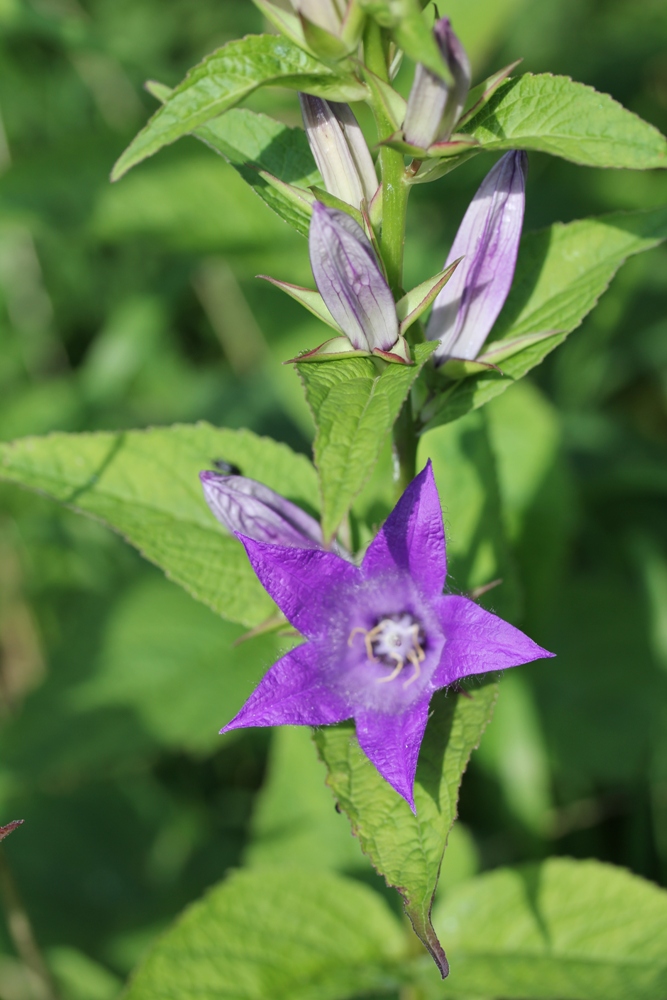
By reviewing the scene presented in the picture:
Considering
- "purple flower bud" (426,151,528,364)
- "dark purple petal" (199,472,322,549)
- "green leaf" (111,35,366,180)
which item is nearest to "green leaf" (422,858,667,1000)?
"dark purple petal" (199,472,322,549)

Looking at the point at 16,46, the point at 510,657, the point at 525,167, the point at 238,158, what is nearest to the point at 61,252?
the point at 16,46

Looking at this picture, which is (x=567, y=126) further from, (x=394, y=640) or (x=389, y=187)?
(x=394, y=640)

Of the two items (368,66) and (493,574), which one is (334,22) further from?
(493,574)

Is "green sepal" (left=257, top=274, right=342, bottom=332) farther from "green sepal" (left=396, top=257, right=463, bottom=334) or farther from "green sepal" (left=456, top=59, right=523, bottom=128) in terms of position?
"green sepal" (left=456, top=59, right=523, bottom=128)

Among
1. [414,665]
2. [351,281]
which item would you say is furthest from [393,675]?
[351,281]

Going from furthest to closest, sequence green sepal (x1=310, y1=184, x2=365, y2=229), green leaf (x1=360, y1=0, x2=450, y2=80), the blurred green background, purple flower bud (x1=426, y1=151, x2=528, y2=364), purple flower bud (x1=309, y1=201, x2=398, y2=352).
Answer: the blurred green background → purple flower bud (x1=426, y1=151, x2=528, y2=364) → green sepal (x1=310, y1=184, x2=365, y2=229) → purple flower bud (x1=309, y1=201, x2=398, y2=352) → green leaf (x1=360, y1=0, x2=450, y2=80)

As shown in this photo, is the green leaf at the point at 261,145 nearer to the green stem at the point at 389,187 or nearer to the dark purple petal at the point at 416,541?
the green stem at the point at 389,187
